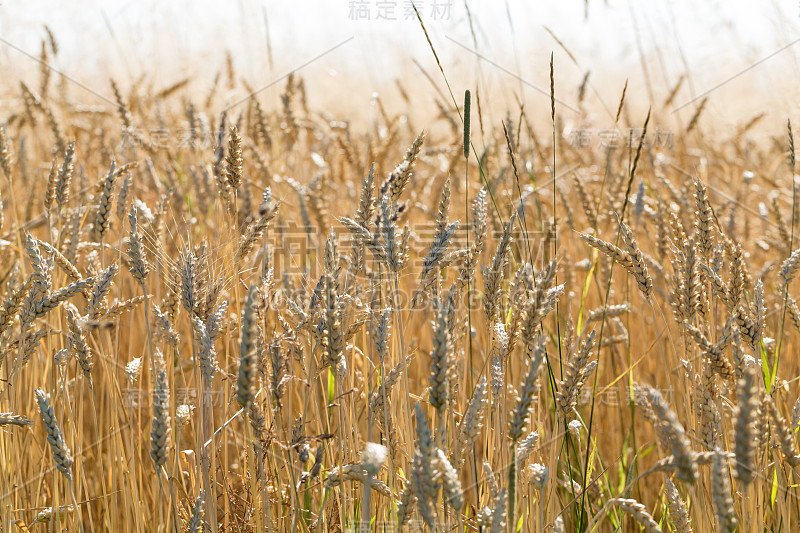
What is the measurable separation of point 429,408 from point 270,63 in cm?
119

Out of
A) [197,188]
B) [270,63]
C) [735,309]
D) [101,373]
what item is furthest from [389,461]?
[270,63]

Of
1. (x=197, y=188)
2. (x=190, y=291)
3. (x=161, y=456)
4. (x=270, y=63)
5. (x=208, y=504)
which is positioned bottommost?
(x=208, y=504)

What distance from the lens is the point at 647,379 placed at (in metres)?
1.63

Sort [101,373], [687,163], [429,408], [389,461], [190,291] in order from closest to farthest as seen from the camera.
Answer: [190,291], [389,461], [429,408], [101,373], [687,163]

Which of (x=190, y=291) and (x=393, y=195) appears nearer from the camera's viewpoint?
(x=190, y=291)

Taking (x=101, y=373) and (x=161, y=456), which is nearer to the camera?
(x=161, y=456)

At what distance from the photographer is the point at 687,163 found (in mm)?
3131

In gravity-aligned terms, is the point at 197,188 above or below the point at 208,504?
above

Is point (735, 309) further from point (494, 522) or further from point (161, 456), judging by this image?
point (161, 456)

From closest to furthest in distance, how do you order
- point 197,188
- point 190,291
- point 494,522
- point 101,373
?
point 494,522, point 190,291, point 101,373, point 197,188

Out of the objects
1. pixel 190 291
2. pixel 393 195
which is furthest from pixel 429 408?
pixel 190 291

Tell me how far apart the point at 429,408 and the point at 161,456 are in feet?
1.85

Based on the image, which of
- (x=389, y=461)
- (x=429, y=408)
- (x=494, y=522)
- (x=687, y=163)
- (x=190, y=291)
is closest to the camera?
(x=494, y=522)

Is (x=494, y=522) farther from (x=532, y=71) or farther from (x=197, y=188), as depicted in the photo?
(x=532, y=71)
